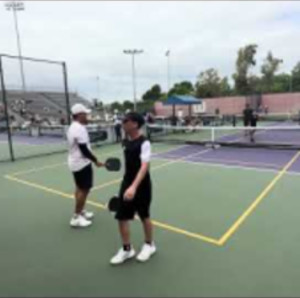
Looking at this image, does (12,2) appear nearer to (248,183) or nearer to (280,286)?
(248,183)

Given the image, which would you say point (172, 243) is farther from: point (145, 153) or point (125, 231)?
point (145, 153)

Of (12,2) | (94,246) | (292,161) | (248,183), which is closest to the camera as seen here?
(94,246)

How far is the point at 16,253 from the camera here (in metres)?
4.21

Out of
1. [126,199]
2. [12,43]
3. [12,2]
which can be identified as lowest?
[126,199]

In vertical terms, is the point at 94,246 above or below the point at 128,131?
below

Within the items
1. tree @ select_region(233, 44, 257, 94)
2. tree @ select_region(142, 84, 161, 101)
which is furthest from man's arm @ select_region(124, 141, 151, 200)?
tree @ select_region(142, 84, 161, 101)

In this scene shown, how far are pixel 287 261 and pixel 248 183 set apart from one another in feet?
11.9

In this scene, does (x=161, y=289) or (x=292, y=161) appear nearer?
(x=161, y=289)

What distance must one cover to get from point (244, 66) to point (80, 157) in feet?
168

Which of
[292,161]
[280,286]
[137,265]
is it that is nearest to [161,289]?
[137,265]

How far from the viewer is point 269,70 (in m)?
53.6

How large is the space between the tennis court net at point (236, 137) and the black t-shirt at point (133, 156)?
A: 7.43 meters

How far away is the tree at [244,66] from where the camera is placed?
5131 centimetres

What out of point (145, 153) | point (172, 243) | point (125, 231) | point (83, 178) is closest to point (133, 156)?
point (145, 153)
